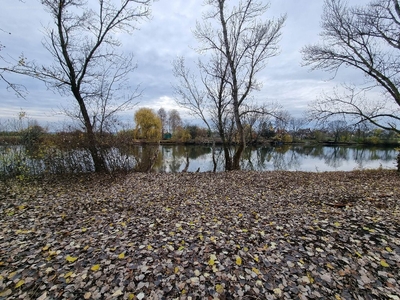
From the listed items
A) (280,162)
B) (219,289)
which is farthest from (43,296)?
(280,162)

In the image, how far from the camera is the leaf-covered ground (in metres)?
2.32

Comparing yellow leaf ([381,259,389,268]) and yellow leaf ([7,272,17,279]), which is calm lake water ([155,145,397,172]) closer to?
yellow leaf ([7,272,17,279])

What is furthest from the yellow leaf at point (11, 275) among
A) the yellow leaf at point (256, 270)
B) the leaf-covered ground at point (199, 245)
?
the yellow leaf at point (256, 270)

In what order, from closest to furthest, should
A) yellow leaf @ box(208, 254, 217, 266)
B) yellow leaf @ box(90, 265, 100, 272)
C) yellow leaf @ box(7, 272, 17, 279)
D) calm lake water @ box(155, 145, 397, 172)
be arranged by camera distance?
1. yellow leaf @ box(7, 272, 17, 279)
2. yellow leaf @ box(90, 265, 100, 272)
3. yellow leaf @ box(208, 254, 217, 266)
4. calm lake water @ box(155, 145, 397, 172)

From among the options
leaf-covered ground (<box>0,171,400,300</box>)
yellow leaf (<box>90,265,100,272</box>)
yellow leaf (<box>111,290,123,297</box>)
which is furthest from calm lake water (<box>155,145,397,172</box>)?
yellow leaf (<box>111,290,123,297</box>)

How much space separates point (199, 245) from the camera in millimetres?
3205

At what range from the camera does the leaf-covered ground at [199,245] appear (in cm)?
232

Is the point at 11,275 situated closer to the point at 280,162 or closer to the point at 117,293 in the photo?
the point at 117,293

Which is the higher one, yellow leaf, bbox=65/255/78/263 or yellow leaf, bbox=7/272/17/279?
yellow leaf, bbox=7/272/17/279

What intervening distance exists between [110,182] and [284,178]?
742 centimetres

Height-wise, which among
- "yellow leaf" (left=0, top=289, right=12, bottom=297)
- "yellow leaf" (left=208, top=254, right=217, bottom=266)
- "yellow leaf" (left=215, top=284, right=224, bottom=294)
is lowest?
"yellow leaf" (left=215, top=284, right=224, bottom=294)

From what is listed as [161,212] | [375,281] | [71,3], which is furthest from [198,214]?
[71,3]

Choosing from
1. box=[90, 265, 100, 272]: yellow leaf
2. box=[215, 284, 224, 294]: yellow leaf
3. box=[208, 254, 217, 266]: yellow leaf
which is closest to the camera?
box=[215, 284, 224, 294]: yellow leaf

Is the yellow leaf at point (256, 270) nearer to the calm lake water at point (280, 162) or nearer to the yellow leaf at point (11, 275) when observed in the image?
the yellow leaf at point (11, 275)
